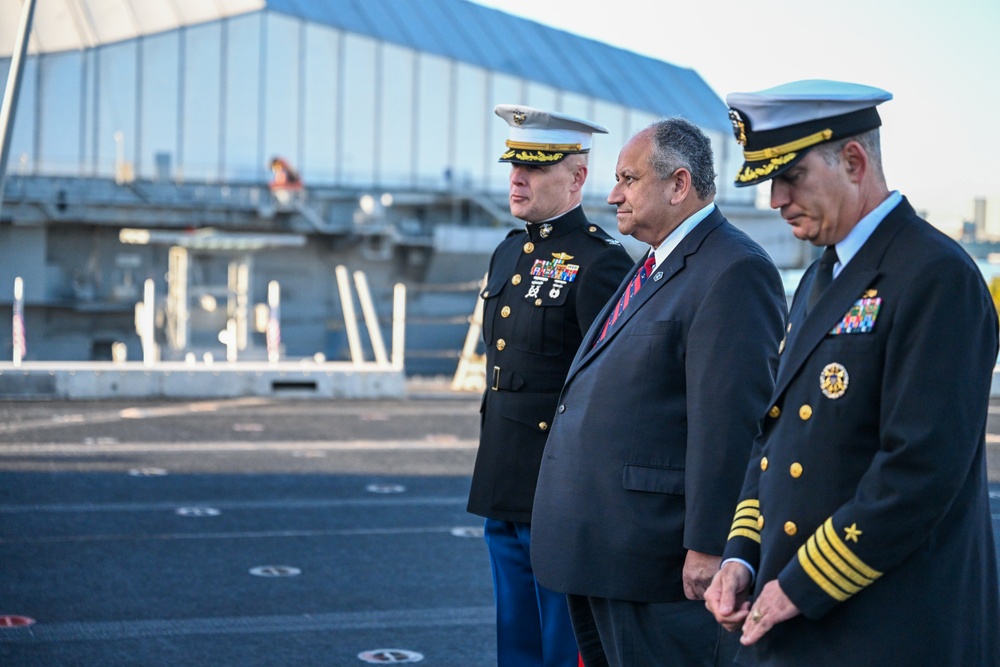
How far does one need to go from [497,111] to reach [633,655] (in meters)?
2.06

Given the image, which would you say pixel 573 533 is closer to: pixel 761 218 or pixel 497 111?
pixel 497 111

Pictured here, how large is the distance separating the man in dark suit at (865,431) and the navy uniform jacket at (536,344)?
1554mm

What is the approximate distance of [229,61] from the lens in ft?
114

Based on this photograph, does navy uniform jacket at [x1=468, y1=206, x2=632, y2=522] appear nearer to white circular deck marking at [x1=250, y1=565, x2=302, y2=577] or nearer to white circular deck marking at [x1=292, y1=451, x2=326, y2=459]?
white circular deck marking at [x1=250, y1=565, x2=302, y2=577]

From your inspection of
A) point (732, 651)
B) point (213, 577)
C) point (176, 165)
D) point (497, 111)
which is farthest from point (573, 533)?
point (176, 165)

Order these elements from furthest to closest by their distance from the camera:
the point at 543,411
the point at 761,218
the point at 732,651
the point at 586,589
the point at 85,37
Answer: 1. the point at 761,218
2. the point at 85,37
3. the point at 543,411
4. the point at 586,589
5. the point at 732,651

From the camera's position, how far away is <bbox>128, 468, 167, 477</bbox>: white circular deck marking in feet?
29.6

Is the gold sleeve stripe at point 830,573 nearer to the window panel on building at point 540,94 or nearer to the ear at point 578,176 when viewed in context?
the ear at point 578,176

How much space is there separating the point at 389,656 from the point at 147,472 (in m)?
4.70

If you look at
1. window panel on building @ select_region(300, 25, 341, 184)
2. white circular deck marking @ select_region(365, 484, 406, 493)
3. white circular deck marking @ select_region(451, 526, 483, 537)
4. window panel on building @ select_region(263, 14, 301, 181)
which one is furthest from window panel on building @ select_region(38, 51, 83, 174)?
white circular deck marking @ select_region(451, 526, 483, 537)

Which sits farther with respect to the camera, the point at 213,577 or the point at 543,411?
the point at 213,577

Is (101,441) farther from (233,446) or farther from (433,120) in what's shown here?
(433,120)

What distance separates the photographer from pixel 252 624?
17.4 feet

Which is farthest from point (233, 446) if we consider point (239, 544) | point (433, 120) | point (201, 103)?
point (433, 120)
